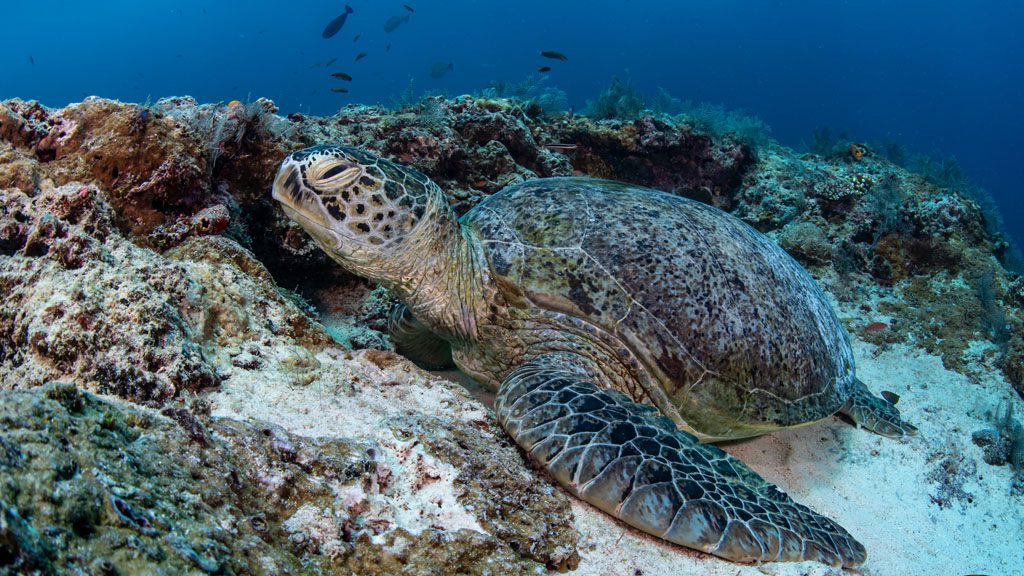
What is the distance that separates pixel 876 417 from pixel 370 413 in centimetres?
384

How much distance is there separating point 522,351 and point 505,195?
44.6 inches

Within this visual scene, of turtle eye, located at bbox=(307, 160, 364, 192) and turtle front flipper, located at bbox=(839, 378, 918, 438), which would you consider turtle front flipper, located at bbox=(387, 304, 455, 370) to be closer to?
turtle eye, located at bbox=(307, 160, 364, 192)

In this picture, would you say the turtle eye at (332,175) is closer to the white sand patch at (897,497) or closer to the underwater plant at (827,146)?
the white sand patch at (897,497)

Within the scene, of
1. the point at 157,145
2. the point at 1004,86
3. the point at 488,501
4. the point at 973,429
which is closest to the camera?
the point at 488,501

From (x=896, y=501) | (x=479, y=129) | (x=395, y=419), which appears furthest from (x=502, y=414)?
(x=479, y=129)

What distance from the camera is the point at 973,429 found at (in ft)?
13.3

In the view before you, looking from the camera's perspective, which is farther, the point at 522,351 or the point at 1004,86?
the point at 1004,86

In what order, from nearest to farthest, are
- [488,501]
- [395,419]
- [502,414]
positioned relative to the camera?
[488,501] < [395,419] < [502,414]

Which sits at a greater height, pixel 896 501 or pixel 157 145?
pixel 896 501

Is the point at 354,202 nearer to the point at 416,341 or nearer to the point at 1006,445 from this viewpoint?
the point at 416,341

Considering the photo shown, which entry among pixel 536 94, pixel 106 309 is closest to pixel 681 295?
pixel 106 309

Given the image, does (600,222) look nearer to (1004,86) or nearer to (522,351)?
(522,351)

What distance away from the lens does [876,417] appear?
12.3ft

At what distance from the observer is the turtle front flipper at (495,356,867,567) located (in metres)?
1.80
